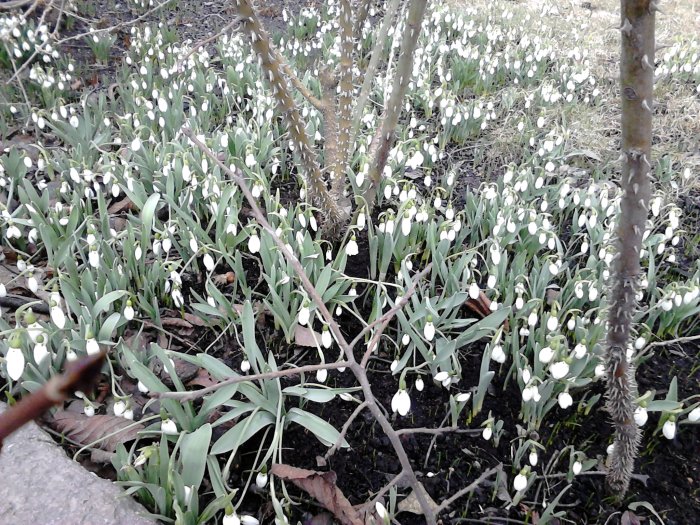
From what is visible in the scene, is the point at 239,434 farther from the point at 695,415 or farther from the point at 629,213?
the point at 695,415

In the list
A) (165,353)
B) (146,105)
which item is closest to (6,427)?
(165,353)

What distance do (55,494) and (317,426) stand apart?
74 centimetres

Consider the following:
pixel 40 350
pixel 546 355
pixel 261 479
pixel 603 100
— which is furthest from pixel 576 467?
pixel 603 100

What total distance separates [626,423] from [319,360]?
109cm

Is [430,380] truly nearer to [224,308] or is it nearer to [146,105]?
[224,308]

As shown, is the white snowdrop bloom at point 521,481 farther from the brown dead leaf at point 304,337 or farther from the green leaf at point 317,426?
the brown dead leaf at point 304,337

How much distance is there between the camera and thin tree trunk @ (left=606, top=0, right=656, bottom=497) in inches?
41.5

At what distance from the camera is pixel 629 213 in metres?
1.26

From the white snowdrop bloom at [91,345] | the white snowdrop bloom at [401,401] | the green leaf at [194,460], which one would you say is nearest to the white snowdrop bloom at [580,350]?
the white snowdrop bloom at [401,401]

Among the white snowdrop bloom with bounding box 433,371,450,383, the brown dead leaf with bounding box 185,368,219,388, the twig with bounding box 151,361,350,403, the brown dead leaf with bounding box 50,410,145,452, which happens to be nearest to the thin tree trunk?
the white snowdrop bloom with bounding box 433,371,450,383

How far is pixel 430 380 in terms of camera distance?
2.06 metres

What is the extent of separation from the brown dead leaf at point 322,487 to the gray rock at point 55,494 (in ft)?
1.25

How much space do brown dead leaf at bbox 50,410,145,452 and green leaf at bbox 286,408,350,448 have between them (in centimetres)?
48

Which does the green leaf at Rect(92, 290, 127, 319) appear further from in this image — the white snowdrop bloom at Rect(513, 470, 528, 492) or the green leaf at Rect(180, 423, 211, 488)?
the white snowdrop bloom at Rect(513, 470, 528, 492)
